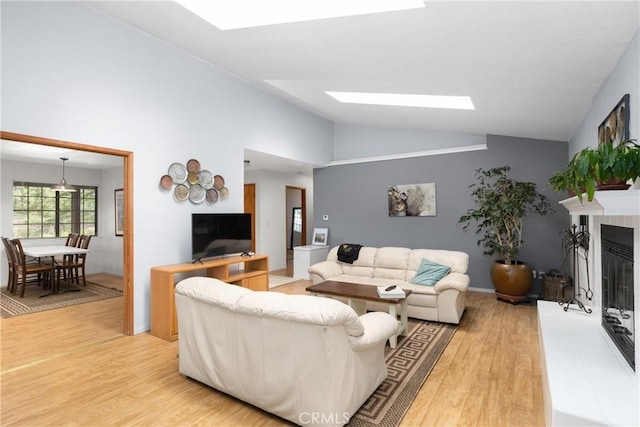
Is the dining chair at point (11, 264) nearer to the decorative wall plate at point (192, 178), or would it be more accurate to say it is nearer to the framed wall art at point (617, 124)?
the decorative wall plate at point (192, 178)

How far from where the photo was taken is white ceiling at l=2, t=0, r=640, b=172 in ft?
6.37

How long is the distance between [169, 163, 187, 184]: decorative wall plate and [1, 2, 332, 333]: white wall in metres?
0.07

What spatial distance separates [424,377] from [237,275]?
2692 mm

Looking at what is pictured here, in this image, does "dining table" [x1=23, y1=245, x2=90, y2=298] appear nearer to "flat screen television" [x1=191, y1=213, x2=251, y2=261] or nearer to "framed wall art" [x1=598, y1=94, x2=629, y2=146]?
"flat screen television" [x1=191, y1=213, x2=251, y2=261]

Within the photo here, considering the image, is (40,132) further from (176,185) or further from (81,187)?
(81,187)

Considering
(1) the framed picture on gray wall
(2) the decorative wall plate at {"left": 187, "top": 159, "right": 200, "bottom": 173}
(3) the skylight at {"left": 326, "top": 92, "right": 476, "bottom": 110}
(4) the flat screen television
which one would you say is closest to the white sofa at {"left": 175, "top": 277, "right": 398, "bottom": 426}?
(4) the flat screen television

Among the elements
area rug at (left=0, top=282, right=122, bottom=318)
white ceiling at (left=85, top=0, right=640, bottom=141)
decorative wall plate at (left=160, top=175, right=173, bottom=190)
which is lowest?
area rug at (left=0, top=282, right=122, bottom=318)

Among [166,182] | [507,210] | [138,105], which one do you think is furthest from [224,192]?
[507,210]

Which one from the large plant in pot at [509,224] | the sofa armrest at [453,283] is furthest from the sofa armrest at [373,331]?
the large plant in pot at [509,224]

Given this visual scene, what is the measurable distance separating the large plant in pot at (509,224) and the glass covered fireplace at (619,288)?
2.23m

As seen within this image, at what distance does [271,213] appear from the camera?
25.1 feet

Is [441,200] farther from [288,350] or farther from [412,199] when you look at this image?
[288,350]

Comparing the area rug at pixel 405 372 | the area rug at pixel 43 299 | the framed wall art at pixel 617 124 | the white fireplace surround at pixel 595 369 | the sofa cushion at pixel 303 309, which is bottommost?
the area rug at pixel 405 372

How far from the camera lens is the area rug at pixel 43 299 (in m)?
4.52
